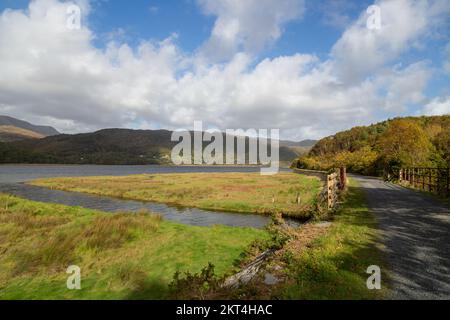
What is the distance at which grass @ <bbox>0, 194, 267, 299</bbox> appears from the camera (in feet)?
36.3

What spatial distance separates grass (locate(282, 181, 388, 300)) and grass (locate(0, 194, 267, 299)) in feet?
15.8

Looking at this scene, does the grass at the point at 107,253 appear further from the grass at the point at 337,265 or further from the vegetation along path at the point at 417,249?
the vegetation along path at the point at 417,249

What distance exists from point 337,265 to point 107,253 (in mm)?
11826

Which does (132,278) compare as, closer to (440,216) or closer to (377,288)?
(377,288)

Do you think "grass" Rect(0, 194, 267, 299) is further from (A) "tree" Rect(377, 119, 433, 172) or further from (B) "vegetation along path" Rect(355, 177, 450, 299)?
(A) "tree" Rect(377, 119, 433, 172)

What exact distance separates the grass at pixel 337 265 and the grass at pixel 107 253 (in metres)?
4.81

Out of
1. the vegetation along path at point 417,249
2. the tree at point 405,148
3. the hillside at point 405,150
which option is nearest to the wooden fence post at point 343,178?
the hillside at point 405,150

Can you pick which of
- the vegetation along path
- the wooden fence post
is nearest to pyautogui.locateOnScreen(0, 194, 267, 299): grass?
the vegetation along path

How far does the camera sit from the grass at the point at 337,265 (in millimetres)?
6691

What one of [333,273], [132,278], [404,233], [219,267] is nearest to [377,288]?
[333,273]

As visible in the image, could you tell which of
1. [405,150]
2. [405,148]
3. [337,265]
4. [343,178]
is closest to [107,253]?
[337,265]

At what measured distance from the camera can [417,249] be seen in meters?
9.35

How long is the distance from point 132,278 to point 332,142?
505ft

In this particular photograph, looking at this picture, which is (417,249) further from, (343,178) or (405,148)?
(405,148)
